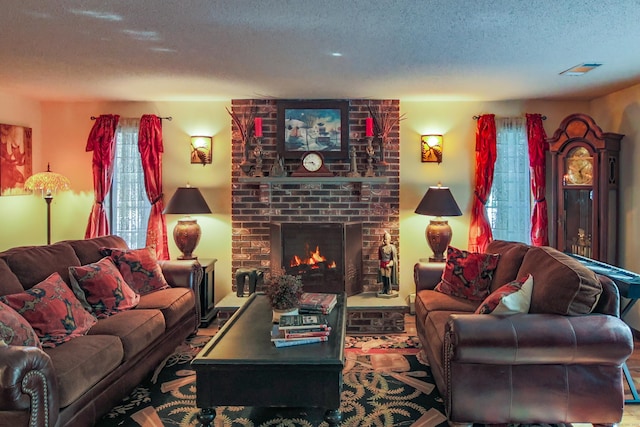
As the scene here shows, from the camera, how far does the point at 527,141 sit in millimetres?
4891

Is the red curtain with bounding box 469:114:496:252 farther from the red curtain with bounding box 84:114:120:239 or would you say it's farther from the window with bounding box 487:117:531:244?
Answer: the red curtain with bounding box 84:114:120:239

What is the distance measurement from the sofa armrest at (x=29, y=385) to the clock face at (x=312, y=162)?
3133 millimetres

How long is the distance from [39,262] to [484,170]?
4.10 metres

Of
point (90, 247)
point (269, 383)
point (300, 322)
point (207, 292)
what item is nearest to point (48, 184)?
point (90, 247)

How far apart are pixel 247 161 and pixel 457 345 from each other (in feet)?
10.3

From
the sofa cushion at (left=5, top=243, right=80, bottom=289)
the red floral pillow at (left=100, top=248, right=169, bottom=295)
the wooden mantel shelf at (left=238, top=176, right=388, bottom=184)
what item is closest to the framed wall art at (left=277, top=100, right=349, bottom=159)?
the wooden mantel shelf at (left=238, top=176, right=388, bottom=184)

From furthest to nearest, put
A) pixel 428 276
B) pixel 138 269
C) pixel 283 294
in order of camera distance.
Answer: pixel 428 276, pixel 138 269, pixel 283 294

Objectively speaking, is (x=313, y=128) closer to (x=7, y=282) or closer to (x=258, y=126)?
(x=258, y=126)

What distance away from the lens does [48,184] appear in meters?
4.51

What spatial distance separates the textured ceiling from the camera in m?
2.40

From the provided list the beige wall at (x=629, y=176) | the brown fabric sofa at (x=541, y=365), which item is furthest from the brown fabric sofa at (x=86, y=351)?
the beige wall at (x=629, y=176)

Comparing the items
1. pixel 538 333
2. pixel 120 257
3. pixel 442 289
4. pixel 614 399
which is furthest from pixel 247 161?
pixel 614 399

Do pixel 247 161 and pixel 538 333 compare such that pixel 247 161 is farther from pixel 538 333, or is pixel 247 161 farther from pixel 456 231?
pixel 538 333

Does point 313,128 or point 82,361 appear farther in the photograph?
point 313,128
